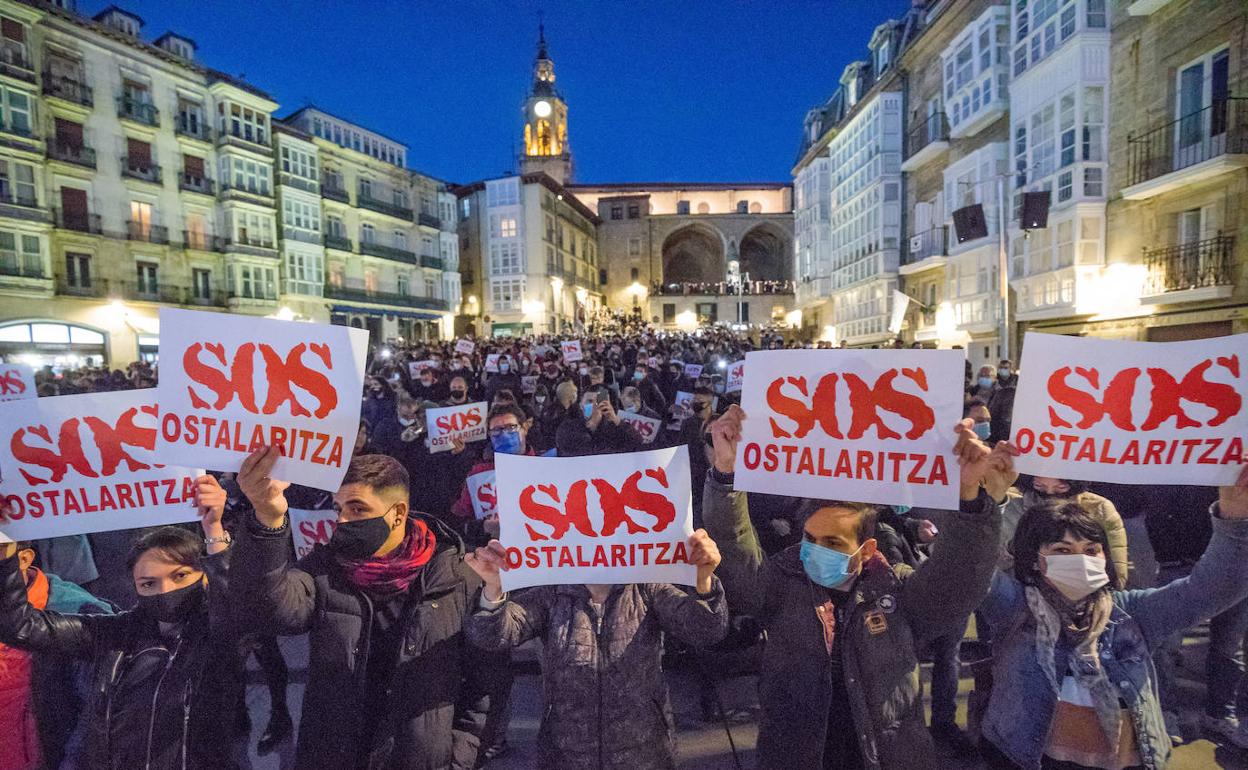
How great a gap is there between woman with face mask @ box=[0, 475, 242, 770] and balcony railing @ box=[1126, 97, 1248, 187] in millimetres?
16496

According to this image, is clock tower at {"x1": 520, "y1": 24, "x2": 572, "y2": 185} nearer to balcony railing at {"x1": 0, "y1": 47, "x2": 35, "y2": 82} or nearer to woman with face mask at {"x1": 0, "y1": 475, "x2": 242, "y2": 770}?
balcony railing at {"x1": 0, "y1": 47, "x2": 35, "y2": 82}

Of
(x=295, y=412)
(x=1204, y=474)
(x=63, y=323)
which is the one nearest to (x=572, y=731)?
(x=295, y=412)

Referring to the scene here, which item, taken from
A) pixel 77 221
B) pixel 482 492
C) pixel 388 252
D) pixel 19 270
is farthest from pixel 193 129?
pixel 482 492

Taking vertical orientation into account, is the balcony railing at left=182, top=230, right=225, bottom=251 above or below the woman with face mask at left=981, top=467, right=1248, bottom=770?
above

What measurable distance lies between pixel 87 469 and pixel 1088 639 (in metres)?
4.05

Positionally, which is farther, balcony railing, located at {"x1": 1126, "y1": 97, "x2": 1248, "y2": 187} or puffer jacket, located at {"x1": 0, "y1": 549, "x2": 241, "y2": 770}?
balcony railing, located at {"x1": 1126, "y1": 97, "x2": 1248, "y2": 187}

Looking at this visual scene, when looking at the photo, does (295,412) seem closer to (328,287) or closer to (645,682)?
(645,682)

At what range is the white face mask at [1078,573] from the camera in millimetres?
2445

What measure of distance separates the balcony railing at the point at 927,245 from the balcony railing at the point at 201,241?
102 ft

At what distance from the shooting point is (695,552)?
246 cm

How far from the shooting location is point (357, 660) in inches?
101

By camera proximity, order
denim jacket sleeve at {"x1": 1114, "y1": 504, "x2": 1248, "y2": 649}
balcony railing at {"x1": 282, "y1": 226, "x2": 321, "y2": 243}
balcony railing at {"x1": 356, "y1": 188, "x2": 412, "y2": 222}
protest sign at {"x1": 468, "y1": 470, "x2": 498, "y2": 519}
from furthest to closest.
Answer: balcony railing at {"x1": 356, "y1": 188, "x2": 412, "y2": 222}
balcony railing at {"x1": 282, "y1": 226, "x2": 321, "y2": 243}
protest sign at {"x1": 468, "y1": 470, "x2": 498, "y2": 519}
denim jacket sleeve at {"x1": 1114, "y1": 504, "x2": 1248, "y2": 649}

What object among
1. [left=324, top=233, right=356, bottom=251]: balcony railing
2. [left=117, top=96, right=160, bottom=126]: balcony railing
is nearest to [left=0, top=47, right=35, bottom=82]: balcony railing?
[left=117, top=96, right=160, bottom=126]: balcony railing

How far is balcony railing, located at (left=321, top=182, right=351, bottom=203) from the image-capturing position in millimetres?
38250
